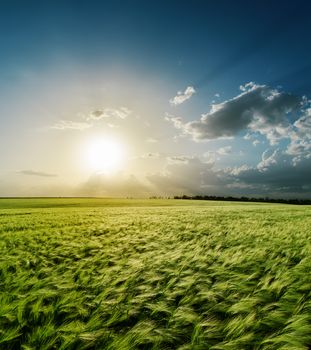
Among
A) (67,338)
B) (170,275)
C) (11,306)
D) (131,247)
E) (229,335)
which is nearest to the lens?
(67,338)

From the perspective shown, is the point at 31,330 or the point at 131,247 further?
the point at 131,247

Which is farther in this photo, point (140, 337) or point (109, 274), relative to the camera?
point (109, 274)

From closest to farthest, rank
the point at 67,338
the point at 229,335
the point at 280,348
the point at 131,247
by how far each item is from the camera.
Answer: the point at 280,348
the point at 67,338
the point at 229,335
the point at 131,247

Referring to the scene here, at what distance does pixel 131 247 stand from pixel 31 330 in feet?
16.5

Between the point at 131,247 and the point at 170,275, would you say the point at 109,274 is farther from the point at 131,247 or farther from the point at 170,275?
the point at 131,247

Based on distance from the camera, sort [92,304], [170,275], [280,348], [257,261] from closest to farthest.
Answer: [280,348], [92,304], [170,275], [257,261]

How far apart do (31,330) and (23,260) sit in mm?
4032

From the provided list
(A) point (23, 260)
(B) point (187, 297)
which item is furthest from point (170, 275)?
(A) point (23, 260)

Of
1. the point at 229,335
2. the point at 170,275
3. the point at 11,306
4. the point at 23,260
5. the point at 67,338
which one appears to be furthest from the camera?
the point at 23,260

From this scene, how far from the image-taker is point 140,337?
2971 mm

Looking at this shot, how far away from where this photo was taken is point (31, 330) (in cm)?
322

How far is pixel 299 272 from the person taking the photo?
5.01 metres

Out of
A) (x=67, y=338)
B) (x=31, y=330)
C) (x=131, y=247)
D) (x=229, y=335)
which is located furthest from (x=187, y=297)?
(x=131, y=247)

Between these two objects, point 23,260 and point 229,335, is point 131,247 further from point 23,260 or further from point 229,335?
point 229,335
